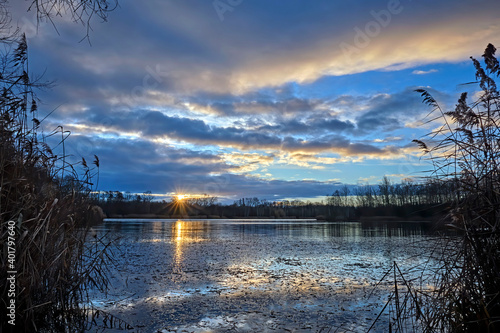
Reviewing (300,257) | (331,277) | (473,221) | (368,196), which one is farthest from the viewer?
(368,196)

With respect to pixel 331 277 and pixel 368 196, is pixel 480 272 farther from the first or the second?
pixel 368 196

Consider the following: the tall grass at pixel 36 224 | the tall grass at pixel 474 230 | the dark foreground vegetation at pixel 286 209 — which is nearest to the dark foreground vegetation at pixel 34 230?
the tall grass at pixel 36 224

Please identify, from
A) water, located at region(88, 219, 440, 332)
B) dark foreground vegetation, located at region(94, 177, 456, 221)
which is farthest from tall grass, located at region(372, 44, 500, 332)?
dark foreground vegetation, located at region(94, 177, 456, 221)

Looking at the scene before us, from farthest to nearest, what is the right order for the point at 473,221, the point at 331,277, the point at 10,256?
the point at 331,277, the point at 473,221, the point at 10,256

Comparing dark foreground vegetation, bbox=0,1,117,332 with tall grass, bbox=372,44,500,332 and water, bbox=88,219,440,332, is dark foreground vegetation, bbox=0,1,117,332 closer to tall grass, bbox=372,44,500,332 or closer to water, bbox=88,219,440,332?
water, bbox=88,219,440,332

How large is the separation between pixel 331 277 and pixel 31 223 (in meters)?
7.08

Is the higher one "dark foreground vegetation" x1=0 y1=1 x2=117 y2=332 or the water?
"dark foreground vegetation" x1=0 y1=1 x2=117 y2=332

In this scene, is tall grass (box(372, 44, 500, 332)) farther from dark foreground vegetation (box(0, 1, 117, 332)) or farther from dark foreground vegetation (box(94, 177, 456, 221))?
dark foreground vegetation (box(94, 177, 456, 221))

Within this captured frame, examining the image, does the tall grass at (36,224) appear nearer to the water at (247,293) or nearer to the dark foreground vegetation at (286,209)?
the water at (247,293)

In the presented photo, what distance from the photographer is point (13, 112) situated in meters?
5.01

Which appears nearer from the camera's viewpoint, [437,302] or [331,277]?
[437,302]

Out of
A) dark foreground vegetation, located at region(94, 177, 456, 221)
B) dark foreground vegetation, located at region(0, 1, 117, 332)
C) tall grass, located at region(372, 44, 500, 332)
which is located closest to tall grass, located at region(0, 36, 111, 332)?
dark foreground vegetation, located at region(0, 1, 117, 332)

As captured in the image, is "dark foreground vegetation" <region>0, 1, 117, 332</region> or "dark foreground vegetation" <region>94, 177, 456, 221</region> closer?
"dark foreground vegetation" <region>0, 1, 117, 332</region>

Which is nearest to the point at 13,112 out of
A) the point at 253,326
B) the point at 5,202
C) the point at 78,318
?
the point at 5,202
